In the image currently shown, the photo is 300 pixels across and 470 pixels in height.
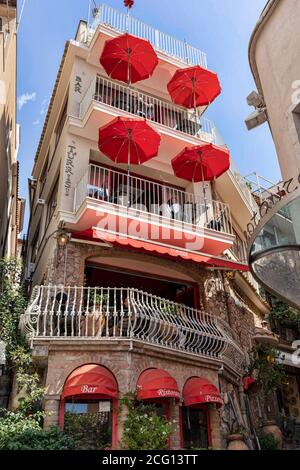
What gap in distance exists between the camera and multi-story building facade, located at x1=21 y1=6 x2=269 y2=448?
11062mm

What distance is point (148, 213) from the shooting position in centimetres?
1435

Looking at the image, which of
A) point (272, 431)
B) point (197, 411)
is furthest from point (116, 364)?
point (272, 431)

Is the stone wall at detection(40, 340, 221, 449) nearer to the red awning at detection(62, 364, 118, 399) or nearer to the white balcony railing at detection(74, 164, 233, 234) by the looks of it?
the red awning at detection(62, 364, 118, 399)

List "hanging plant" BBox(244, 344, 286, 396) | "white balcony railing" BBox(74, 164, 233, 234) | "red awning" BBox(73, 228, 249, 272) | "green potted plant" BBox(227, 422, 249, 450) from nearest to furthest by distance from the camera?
"green potted plant" BBox(227, 422, 249, 450), "red awning" BBox(73, 228, 249, 272), "white balcony railing" BBox(74, 164, 233, 234), "hanging plant" BBox(244, 344, 286, 396)

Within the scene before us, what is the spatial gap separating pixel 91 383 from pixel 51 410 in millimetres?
1225

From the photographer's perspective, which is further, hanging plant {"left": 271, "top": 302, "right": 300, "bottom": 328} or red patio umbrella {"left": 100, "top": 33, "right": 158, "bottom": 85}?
hanging plant {"left": 271, "top": 302, "right": 300, "bottom": 328}

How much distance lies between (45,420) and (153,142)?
981cm

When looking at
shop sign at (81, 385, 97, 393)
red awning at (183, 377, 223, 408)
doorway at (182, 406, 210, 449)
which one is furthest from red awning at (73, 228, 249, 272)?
doorway at (182, 406, 210, 449)

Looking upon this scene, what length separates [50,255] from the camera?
47.1 ft

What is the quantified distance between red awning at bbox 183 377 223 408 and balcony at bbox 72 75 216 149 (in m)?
9.38

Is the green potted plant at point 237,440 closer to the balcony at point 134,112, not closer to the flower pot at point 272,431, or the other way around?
the flower pot at point 272,431

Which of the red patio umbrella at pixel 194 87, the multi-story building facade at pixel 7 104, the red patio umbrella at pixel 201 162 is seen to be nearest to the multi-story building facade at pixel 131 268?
the red patio umbrella at pixel 194 87

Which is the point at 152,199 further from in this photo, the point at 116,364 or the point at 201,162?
the point at 116,364
